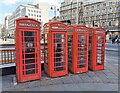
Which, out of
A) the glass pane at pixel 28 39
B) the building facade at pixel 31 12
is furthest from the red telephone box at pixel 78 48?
the building facade at pixel 31 12

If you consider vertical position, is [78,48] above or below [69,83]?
above

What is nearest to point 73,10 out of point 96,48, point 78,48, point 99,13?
point 99,13

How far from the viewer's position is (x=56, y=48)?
20.0 feet

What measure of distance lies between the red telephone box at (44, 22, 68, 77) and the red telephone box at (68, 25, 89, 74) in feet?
1.72

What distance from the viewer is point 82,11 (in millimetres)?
64812

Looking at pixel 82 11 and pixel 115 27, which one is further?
pixel 82 11

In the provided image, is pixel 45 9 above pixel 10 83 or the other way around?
above

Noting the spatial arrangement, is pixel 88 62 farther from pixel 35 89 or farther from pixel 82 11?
pixel 82 11

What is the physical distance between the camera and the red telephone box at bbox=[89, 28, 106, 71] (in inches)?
283

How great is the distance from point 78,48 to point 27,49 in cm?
225

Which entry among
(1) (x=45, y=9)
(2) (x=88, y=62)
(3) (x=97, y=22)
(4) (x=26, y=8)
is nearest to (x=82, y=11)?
(3) (x=97, y=22)

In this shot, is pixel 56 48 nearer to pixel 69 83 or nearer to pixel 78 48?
pixel 78 48

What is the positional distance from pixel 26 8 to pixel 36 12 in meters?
8.72

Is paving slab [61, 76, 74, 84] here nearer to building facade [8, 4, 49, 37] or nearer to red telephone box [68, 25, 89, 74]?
red telephone box [68, 25, 89, 74]
